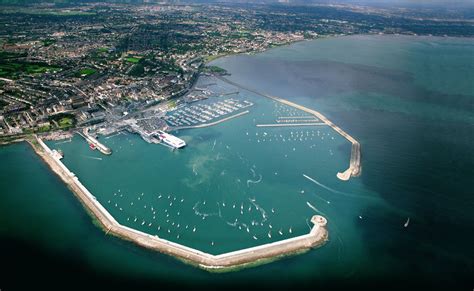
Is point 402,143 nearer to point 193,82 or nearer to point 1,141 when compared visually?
point 193,82

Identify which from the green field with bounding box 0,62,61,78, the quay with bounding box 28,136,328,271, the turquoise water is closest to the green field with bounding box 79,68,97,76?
the green field with bounding box 0,62,61,78

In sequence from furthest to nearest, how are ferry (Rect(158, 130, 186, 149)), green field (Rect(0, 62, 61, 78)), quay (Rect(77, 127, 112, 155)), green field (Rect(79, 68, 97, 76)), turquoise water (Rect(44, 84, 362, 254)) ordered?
green field (Rect(79, 68, 97, 76)), green field (Rect(0, 62, 61, 78)), ferry (Rect(158, 130, 186, 149)), quay (Rect(77, 127, 112, 155)), turquoise water (Rect(44, 84, 362, 254))

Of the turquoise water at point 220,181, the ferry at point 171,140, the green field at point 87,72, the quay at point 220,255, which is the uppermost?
the green field at point 87,72

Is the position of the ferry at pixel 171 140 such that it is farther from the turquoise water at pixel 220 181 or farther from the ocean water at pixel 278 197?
the ocean water at pixel 278 197

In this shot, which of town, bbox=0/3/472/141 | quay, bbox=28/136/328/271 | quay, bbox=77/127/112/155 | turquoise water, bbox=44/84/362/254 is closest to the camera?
quay, bbox=28/136/328/271

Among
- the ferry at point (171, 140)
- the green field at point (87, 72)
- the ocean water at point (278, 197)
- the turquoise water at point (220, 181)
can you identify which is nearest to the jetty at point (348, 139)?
the turquoise water at point (220, 181)

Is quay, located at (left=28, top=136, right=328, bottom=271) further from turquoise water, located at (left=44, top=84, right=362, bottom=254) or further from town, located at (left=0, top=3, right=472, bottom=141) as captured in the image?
town, located at (left=0, top=3, right=472, bottom=141)
